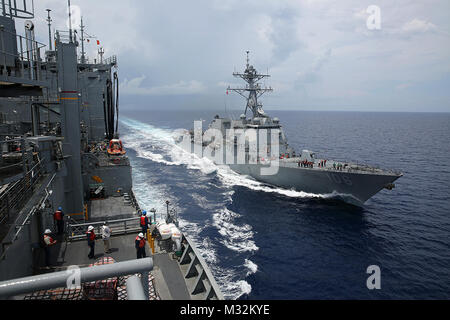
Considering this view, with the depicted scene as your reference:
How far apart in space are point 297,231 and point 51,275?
19.1 metres

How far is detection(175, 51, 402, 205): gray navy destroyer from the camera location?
2508 centimetres

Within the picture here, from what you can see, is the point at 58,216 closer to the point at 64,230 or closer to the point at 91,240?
the point at 64,230

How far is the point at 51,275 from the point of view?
12.6 ft

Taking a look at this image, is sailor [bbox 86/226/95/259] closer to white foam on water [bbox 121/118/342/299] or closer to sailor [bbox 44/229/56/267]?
sailor [bbox 44/229/56/267]

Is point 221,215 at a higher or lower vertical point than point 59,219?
lower

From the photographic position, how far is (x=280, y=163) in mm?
30250

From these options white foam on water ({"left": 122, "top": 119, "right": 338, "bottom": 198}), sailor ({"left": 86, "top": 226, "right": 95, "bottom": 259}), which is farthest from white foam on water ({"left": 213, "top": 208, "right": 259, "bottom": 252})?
sailor ({"left": 86, "top": 226, "right": 95, "bottom": 259})

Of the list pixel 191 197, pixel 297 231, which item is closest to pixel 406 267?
pixel 297 231

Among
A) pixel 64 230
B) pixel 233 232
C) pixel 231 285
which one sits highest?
pixel 64 230

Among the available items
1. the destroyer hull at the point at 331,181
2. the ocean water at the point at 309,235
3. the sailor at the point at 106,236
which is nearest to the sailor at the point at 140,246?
the sailor at the point at 106,236

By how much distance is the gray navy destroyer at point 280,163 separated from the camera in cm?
2508

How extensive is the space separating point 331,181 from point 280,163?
18.5ft

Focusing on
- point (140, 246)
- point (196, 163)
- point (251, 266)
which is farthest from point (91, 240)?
point (196, 163)
